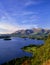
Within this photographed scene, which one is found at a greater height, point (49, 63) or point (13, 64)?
point (49, 63)

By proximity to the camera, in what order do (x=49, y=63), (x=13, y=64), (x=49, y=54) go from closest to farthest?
(x=49, y=63)
(x=49, y=54)
(x=13, y=64)

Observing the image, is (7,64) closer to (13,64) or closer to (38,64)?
(13,64)

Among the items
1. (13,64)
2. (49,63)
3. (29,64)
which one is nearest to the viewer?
(49,63)

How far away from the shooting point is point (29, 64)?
46.7 m

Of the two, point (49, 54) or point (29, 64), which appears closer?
point (49, 54)

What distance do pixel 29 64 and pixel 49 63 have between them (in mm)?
13194

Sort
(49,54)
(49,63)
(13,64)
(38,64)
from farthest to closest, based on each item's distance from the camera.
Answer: (13,64), (49,54), (38,64), (49,63)

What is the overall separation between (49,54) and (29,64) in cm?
772

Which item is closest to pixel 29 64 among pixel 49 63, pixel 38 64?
pixel 38 64

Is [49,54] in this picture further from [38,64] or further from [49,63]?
[49,63]

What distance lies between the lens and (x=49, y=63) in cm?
3459

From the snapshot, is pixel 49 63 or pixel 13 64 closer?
pixel 49 63

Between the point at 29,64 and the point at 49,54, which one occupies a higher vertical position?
the point at 49,54

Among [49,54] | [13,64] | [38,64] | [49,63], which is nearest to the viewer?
[49,63]
